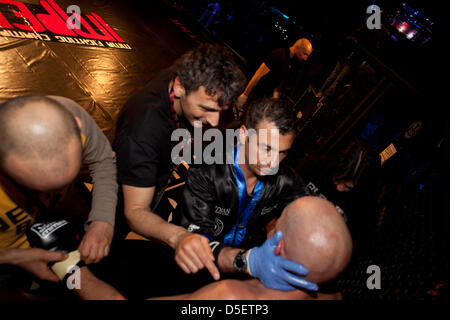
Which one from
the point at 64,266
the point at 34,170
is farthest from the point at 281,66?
the point at 64,266

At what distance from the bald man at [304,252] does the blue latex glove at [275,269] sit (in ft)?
0.09

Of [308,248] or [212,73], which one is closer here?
[308,248]

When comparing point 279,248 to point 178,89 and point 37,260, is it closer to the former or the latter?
point 37,260

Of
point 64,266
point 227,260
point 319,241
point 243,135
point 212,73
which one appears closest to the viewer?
point 319,241

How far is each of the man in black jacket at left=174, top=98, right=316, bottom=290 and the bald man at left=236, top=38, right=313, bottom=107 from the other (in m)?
2.20

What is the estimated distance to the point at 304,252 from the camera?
115 centimetres

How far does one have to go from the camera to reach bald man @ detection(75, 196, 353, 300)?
1.12 meters

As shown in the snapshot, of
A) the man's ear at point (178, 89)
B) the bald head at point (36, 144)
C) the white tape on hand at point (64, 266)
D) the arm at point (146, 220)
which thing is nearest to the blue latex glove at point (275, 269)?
the arm at point (146, 220)

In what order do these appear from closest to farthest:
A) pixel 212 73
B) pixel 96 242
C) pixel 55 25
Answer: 1. pixel 96 242
2. pixel 212 73
3. pixel 55 25

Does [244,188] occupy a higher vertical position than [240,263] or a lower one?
higher

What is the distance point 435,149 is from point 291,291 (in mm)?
2574

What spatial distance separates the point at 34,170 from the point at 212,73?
1.41 meters

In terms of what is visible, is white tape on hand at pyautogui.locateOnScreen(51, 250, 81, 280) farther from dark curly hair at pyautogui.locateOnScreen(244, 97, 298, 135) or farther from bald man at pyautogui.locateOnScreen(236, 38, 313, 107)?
bald man at pyautogui.locateOnScreen(236, 38, 313, 107)

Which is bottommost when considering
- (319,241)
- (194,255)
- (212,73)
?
(194,255)
